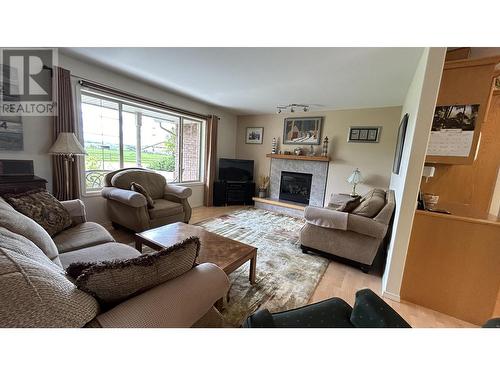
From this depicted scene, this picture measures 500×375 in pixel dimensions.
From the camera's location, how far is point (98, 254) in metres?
1.37

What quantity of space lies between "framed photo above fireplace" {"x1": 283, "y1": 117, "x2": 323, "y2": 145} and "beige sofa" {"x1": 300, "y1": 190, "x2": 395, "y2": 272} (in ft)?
8.05

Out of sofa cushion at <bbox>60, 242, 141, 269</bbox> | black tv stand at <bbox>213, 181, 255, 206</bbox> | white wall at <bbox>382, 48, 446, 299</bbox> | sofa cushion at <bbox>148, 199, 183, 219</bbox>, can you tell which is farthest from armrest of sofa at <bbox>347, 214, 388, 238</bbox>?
black tv stand at <bbox>213, 181, 255, 206</bbox>

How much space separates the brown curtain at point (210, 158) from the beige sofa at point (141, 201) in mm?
1313

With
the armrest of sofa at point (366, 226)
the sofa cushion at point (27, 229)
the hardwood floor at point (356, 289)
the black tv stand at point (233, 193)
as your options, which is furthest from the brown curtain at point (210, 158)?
the sofa cushion at point (27, 229)

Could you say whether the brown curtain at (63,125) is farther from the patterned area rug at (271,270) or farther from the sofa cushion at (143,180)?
the patterned area rug at (271,270)

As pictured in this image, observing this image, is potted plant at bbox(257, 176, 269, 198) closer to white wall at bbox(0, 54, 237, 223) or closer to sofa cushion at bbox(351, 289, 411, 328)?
white wall at bbox(0, 54, 237, 223)

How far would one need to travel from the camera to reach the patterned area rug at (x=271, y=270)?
5.16ft

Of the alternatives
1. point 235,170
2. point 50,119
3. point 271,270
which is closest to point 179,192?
point 50,119

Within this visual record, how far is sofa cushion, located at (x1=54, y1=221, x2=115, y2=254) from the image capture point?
4.79 ft

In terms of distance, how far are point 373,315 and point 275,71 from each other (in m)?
2.49

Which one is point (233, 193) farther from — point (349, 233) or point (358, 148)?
point (349, 233)
